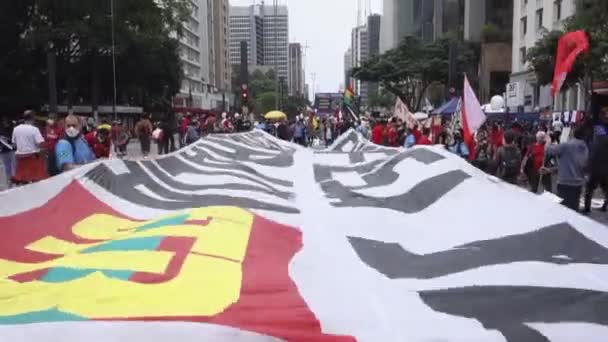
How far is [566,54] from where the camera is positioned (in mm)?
11961

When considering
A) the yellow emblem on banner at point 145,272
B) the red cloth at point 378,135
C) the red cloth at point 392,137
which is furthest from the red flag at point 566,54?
the yellow emblem on banner at point 145,272

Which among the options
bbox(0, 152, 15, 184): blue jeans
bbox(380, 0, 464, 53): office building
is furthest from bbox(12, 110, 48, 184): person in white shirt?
bbox(380, 0, 464, 53): office building

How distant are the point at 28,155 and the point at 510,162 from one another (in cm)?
761

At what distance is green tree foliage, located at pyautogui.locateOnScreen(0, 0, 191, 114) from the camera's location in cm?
3581

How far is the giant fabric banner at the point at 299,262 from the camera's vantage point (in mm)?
2998

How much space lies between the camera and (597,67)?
21.5 m

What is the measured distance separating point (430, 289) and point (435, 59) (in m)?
42.3

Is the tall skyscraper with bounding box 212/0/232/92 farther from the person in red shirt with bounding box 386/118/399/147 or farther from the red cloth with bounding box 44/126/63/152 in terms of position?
the red cloth with bounding box 44/126/63/152

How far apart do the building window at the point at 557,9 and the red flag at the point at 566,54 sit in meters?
27.1

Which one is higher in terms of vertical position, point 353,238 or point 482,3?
point 482,3

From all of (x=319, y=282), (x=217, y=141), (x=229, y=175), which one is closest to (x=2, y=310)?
(x=319, y=282)

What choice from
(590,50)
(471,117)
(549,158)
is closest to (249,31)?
(590,50)

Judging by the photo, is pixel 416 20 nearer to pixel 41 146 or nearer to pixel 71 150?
pixel 41 146

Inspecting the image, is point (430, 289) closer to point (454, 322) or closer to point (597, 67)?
point (454, 322)
